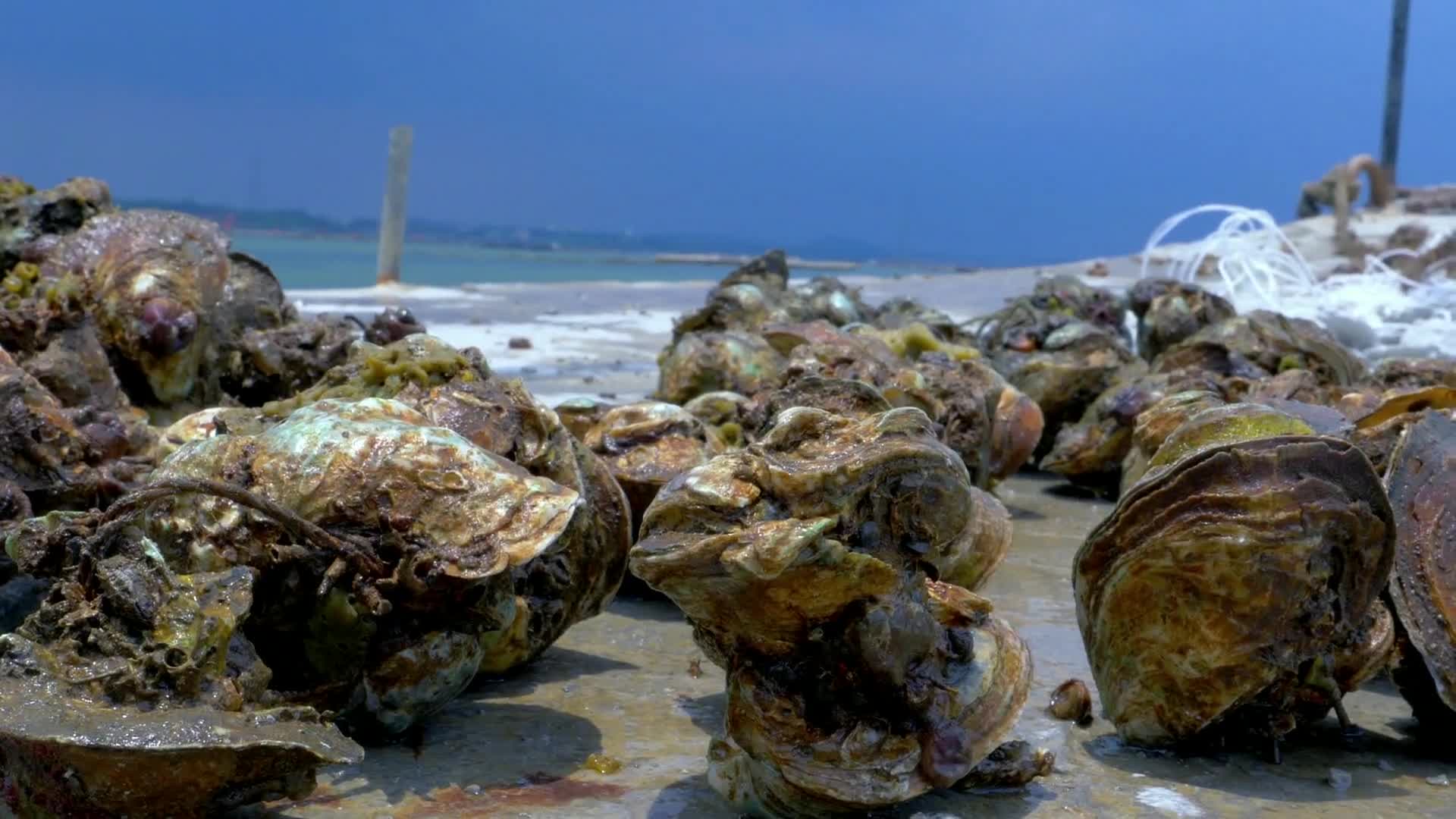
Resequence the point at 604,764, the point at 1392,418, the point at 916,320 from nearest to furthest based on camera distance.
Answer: the point at 604,764
the point at 1392,418
the point at 916,320

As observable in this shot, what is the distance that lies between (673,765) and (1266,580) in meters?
1.20

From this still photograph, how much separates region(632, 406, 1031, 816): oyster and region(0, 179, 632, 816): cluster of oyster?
516 mm

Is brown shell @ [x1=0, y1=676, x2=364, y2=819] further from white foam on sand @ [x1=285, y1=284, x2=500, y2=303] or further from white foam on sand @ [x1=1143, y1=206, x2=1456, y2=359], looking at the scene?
white foam on sand @ [x1=285, y1=284, x2=500, y2=303]

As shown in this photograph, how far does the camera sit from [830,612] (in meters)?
2.54

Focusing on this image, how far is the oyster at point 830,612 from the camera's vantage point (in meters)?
2.47

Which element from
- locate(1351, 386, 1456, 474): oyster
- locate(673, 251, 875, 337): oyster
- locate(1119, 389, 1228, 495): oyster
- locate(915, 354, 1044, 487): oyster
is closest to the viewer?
locate(1351, 386, 1456, 474): oyster

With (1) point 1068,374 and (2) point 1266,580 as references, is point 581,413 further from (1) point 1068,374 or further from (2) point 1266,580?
(1) point 1068,374

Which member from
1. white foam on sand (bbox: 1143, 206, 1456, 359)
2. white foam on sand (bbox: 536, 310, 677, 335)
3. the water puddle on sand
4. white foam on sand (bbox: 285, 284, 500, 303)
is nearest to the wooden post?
white foam on sand (bbox: 285, 284, 500, 303)

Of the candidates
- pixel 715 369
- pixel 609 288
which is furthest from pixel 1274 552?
pixel 609 288

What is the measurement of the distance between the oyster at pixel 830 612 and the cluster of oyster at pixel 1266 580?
1.59 feet

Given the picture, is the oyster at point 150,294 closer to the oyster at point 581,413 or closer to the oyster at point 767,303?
the oyster at point 581,413

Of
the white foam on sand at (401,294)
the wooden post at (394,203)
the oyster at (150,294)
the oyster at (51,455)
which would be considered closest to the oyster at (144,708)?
the oyster at (51,455)

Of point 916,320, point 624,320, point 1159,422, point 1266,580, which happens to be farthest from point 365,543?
point 624,320

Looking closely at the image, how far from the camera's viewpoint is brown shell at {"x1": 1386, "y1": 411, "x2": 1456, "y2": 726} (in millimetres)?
3086
